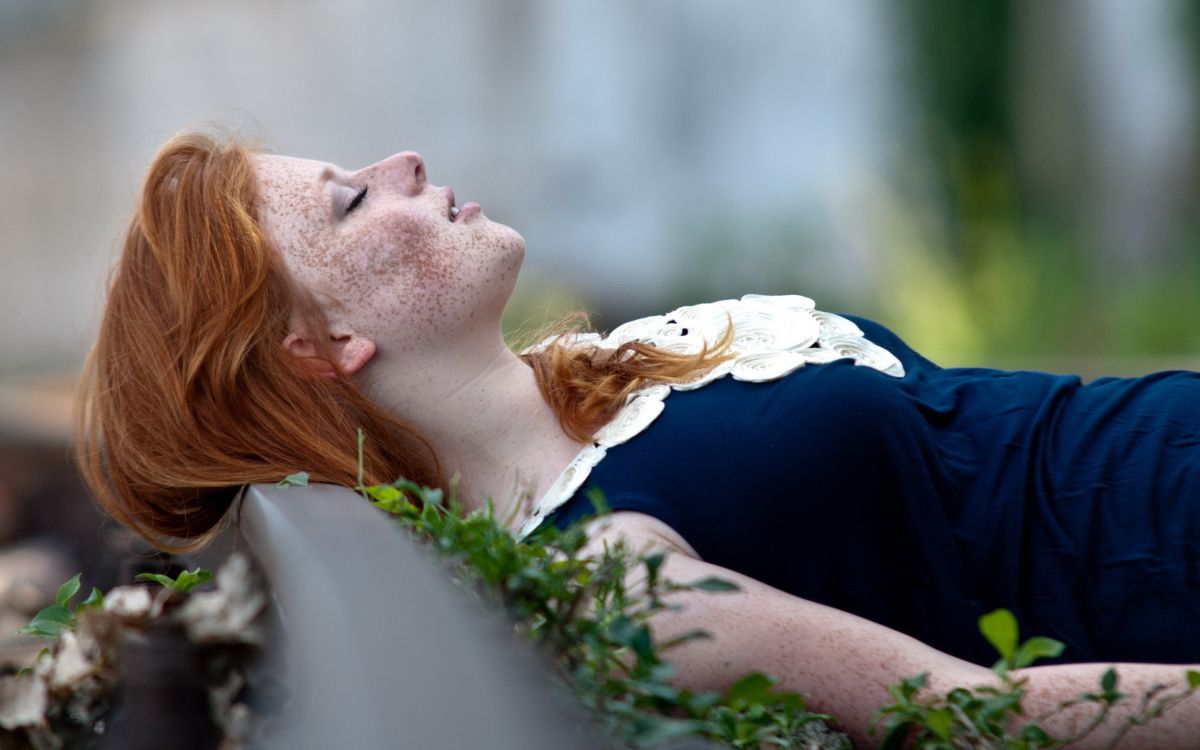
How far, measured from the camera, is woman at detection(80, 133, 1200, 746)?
5.73 ft

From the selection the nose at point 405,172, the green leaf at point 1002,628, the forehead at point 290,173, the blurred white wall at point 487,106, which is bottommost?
the blurred white wall at point 487,106

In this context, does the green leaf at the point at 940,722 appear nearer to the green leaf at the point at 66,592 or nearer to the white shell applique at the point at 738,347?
the white shell applique at the point at 738,347

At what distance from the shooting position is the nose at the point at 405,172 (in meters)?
2.09

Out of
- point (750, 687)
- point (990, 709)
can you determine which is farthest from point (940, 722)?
point (750, 687)

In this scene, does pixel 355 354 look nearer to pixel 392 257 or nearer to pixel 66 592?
pixel 392 257

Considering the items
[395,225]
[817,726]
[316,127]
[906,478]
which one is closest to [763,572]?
[906,478]

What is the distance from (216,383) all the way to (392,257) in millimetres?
325

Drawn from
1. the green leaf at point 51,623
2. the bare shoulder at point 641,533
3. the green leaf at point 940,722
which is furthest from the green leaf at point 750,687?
the green leaf at point 51,623

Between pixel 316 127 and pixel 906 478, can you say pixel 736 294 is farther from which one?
pixel 906 478

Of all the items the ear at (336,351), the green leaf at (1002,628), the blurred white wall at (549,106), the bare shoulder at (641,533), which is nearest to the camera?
the green leaf at (1002,628)

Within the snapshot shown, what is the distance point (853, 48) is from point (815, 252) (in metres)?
1.92

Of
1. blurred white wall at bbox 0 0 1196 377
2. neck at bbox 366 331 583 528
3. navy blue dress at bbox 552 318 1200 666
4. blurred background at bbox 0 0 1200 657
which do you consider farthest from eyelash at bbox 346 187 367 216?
blurred white wall at bbox 0 0 1196 377

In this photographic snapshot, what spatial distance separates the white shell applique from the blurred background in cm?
674

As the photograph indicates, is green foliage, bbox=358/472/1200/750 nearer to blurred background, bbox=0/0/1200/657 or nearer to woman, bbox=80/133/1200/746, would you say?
woman, bbox=80/133/1200/746
